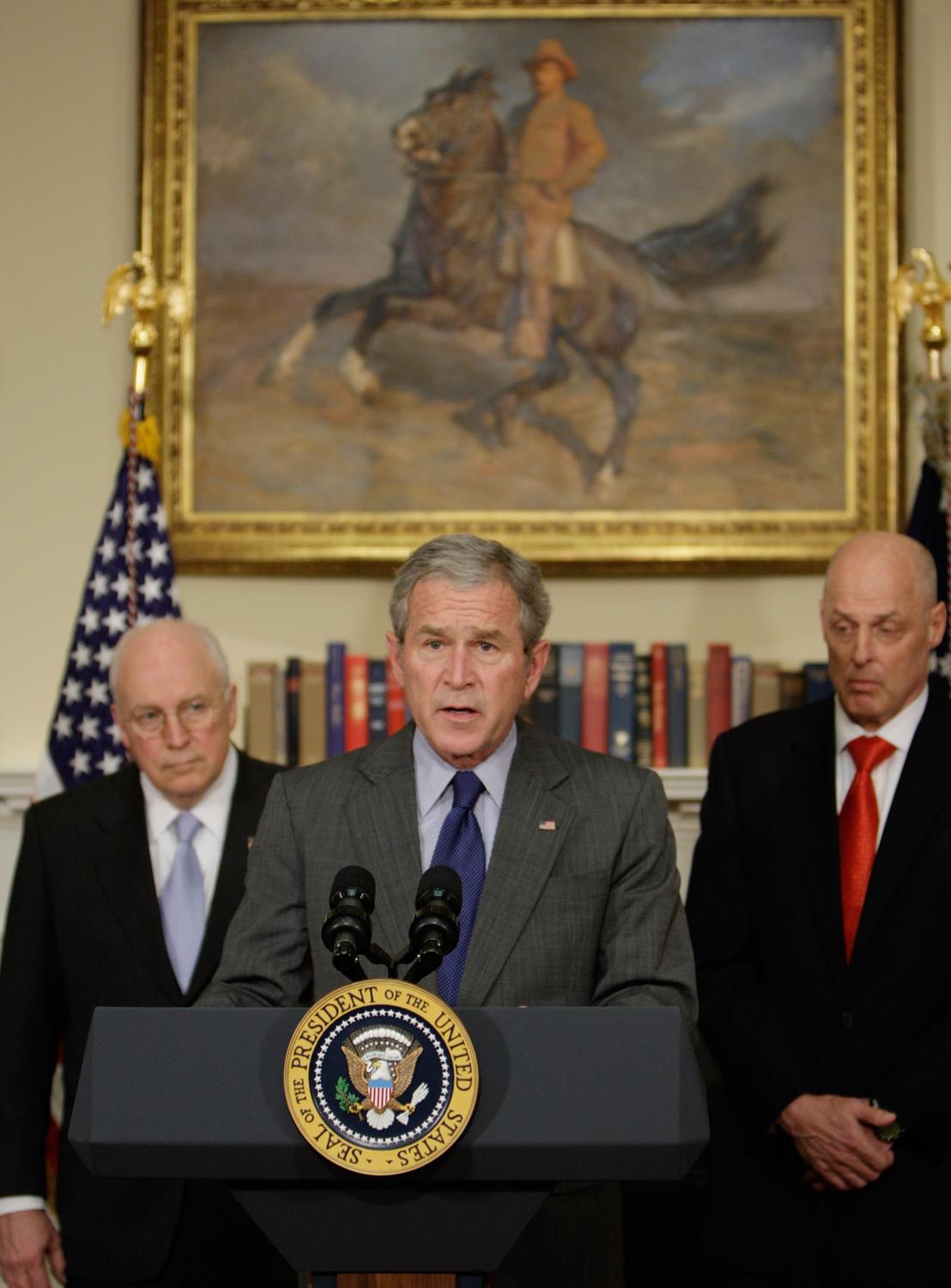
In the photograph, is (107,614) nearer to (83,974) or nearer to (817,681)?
(83,974)

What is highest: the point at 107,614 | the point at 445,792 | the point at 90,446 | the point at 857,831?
the point at 90,446

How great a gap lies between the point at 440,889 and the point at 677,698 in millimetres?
3186

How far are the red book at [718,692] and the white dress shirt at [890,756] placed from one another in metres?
1.53

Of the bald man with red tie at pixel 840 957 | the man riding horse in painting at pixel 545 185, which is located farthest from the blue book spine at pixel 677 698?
the bald man with red tie at pixel 840 957

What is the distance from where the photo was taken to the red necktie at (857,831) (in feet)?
10.9

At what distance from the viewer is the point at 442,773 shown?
2.61 meters

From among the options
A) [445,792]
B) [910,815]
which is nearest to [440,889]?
[445,792]

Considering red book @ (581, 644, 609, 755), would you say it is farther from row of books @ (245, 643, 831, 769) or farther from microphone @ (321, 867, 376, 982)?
microphone @ (321, 867, 376, 982)

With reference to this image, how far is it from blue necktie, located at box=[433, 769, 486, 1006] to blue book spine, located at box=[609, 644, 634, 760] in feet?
8.00

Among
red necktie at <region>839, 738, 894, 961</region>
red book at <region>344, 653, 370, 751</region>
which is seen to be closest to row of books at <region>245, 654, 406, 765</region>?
red book at <region>344, 653, 370, 751</region>

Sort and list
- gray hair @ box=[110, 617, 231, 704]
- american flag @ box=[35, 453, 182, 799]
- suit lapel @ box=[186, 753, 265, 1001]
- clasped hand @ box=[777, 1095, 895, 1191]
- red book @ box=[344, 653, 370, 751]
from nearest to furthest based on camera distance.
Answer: clasped hand @ box=[777, 1095, 895, 1191]
suit lapel @ box=[186, 753, 265, 1001]
gray hair @ box=[110, 617, 231, 704]
american flag @ box=[35, 453, 182, 799]
red book @ box=[344, 653, 370, 751]

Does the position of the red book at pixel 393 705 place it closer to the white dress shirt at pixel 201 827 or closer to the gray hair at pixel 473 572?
the white dress shirt at pixel 201 827

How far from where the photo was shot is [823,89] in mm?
5312

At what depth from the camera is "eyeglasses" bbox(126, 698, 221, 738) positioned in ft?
11.8
